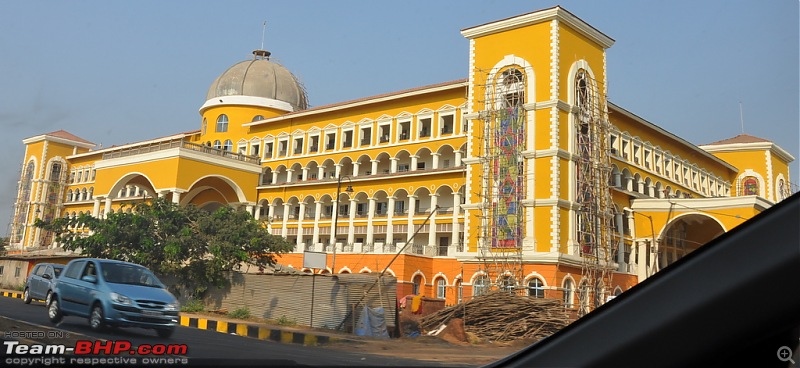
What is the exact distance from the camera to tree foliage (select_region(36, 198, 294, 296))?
1.32 m

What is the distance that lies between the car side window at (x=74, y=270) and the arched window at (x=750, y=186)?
56.2 inches

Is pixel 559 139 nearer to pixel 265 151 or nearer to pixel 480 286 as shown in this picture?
pixel 480 286

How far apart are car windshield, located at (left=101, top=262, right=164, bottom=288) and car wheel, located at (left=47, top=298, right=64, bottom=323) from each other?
109 mm

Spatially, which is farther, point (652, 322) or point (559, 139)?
point (559, 139)

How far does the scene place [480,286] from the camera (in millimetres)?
1517

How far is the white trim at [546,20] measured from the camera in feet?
4.50

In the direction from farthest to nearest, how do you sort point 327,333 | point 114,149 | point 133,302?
point 114,149 < point 327,333 < point 133,302

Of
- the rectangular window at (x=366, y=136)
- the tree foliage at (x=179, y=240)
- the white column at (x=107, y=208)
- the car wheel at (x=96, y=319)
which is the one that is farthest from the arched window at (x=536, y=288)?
the rectangular window at (x=366, y=136)

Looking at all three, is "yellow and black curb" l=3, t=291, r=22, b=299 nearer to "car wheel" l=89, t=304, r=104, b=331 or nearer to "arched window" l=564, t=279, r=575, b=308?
"car wheel" l=89, t=304, r=104, b=331

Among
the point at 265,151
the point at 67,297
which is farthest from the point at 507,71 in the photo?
the point at 67,297

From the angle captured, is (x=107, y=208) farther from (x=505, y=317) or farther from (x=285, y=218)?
(x=505, y=317)

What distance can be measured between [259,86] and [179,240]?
0.71 m

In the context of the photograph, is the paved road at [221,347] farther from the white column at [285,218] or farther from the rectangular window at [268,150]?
the rectangular window at [268,150]

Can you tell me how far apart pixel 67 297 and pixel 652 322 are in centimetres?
119
